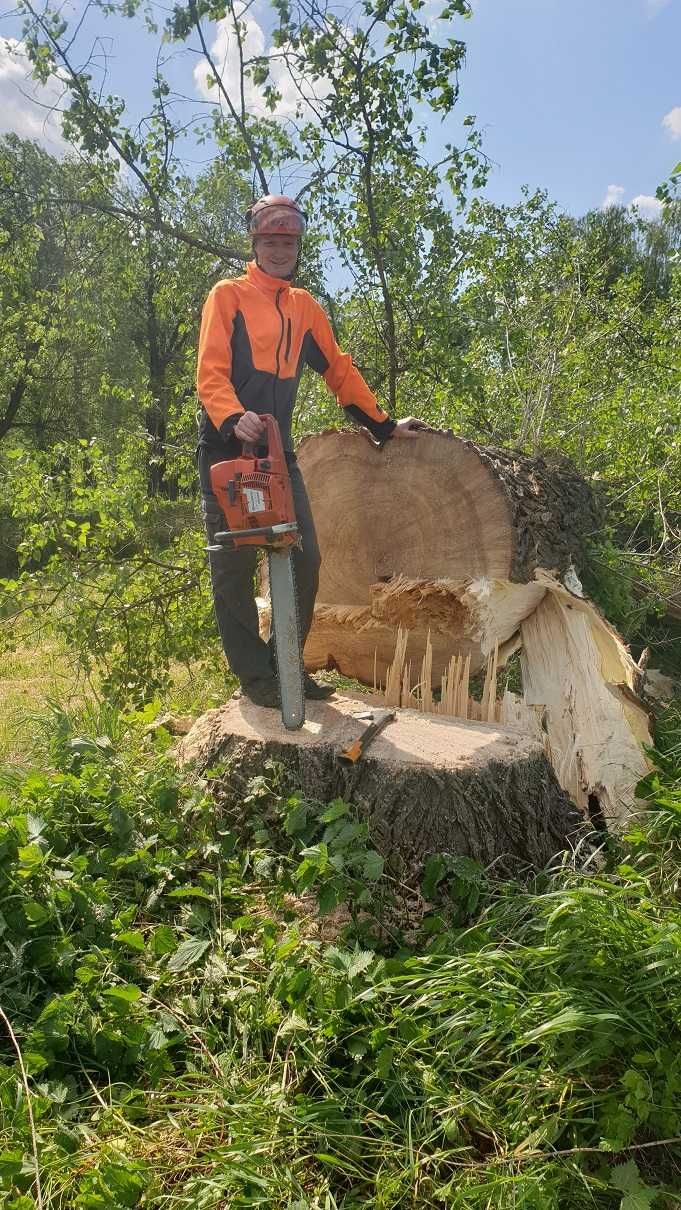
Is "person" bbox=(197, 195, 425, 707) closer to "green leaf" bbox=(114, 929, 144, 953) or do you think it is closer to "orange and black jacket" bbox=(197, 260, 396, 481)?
"orange and black jacket" bbox=(197, 260, 396, 481)

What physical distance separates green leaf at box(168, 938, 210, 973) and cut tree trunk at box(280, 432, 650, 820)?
56.5 inches

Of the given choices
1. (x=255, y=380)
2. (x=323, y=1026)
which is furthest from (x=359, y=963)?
(x=255, y=380)

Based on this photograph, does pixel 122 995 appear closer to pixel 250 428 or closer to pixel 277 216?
pixel 250 428

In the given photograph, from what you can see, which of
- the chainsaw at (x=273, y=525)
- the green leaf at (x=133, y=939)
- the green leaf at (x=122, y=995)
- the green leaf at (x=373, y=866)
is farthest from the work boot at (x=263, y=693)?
the green leaf at (x=122, y=995)

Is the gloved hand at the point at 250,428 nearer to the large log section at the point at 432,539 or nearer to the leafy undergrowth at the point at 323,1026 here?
the large log section at the point at 432,539

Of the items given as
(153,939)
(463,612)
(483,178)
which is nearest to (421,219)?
(483,178)

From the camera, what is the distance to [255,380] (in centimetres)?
320

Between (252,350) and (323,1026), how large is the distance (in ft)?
8.10

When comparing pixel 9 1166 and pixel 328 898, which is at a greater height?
pixel 328 898

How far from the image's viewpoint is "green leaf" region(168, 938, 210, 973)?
81.2 inches

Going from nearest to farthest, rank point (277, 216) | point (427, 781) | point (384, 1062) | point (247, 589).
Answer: point (384, 1062) < point (427, 781) < point (277, 216) < point (247, 589)

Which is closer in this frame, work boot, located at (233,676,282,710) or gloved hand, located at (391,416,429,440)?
work boot, located at (233,676,282,710)

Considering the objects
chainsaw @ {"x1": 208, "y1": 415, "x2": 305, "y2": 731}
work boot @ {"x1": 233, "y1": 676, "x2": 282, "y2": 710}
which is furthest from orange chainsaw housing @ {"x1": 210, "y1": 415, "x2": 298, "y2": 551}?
work boot @ {"x1": 233, "y1": 676, "x2": 282, "y2": 710}

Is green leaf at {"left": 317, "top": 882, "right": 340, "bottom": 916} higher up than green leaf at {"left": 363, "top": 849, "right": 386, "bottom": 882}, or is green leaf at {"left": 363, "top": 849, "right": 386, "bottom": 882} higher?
green leaf at {"left": 363, "top": 849, "right": 386, "bottom": 882}
